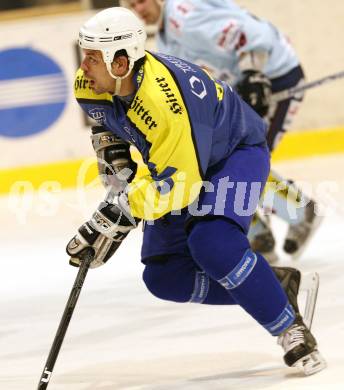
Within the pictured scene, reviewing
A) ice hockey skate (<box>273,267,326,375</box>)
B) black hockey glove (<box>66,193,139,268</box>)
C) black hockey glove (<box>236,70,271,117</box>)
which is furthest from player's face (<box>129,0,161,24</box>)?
ice hockey skate (<box>273,267,326,375</box>)

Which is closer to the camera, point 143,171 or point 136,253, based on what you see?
point 136,253

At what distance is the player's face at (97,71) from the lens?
278 cm

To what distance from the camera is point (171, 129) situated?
2.67 metres

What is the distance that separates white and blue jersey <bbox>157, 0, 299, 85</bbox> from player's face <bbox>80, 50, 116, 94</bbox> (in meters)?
1.86

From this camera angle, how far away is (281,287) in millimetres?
2838

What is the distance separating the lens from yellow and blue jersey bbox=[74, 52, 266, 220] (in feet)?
8.84

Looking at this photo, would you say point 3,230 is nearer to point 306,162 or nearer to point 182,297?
point 306,162

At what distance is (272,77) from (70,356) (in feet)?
6.35

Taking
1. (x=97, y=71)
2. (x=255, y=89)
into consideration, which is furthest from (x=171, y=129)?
(x=255, y=89)

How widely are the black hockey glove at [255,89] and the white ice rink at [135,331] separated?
0.66 meters

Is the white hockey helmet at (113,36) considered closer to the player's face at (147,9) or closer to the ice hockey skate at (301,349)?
the ice hockey skate at (301,349)

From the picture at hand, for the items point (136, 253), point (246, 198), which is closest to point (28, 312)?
point (136, 253)

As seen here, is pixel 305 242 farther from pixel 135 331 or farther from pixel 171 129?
pixel 171 129

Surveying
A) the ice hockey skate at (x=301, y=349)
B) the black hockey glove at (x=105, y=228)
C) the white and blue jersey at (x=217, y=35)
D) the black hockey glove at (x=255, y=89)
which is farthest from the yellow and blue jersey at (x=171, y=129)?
the white and blue jersey at (x=217, y=35)
